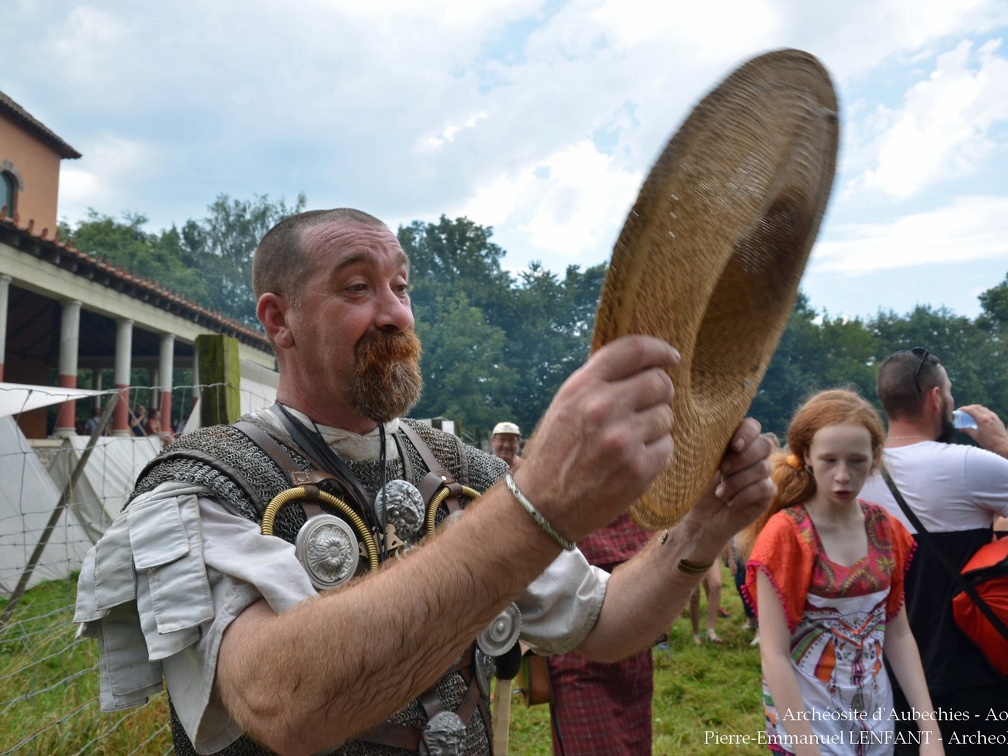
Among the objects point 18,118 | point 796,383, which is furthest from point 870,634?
point 796,383

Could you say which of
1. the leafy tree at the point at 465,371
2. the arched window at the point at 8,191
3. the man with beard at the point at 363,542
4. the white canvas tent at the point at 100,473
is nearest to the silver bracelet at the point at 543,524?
the man with beard at the point at 363,542

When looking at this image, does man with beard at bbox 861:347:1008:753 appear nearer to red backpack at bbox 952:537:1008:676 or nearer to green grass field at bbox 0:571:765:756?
red backpack at bbox 952:537:1008:676

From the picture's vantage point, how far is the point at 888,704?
271 centimetres

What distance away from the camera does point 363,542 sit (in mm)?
1701

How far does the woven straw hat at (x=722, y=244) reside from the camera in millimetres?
992

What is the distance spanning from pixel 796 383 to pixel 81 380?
44.9 metres

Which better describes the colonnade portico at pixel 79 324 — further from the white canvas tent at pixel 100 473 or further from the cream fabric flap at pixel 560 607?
the cream fabric flap at pixel 560 607

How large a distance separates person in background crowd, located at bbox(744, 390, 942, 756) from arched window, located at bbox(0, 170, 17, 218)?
23.7 m

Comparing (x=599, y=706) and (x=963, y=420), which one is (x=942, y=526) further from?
(x=599, y=706)

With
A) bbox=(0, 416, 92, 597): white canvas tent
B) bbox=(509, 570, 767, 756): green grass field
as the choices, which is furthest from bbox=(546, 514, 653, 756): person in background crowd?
bbox=(0, 416, 92, 597): white canvas tent

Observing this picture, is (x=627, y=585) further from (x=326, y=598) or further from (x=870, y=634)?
(x=870, y=634)

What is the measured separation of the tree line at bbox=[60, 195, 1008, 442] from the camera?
4425 cm

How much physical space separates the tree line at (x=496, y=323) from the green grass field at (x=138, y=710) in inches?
1285

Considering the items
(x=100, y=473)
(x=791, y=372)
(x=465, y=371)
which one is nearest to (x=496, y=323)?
(x=465, y=371)
